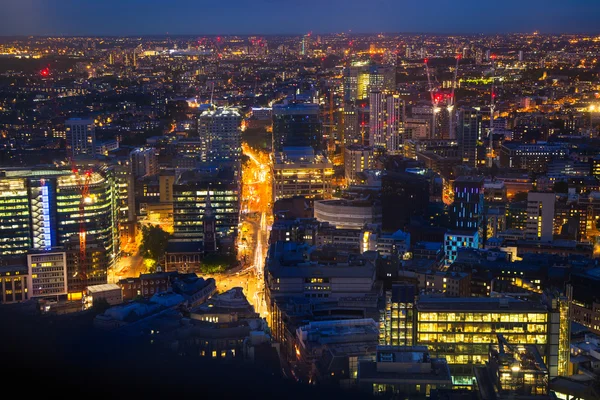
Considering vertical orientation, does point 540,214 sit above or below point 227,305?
above

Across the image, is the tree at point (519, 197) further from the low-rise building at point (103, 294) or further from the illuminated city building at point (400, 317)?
the illuminated city building at point (400, 317)

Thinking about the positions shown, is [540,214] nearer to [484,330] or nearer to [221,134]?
[484,330]

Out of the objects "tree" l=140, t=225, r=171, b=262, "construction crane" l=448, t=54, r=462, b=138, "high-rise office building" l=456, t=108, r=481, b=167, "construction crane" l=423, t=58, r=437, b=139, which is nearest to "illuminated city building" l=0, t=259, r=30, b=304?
"tree" l=140, t=225, r=171, b=262

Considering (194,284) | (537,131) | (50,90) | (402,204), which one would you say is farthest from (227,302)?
(537,131)

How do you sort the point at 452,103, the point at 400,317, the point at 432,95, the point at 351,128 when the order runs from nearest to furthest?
the point at 400,317 → the point at 351,128 → the point at 452,103 → the point at 432,95

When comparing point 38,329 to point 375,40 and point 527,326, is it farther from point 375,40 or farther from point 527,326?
point 375,40

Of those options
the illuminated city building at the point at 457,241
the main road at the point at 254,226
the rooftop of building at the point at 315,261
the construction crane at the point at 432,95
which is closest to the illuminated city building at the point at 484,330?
the rooftop of building at the point at 315,261

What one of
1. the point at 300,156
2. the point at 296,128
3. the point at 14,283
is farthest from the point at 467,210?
the point at 296,128
